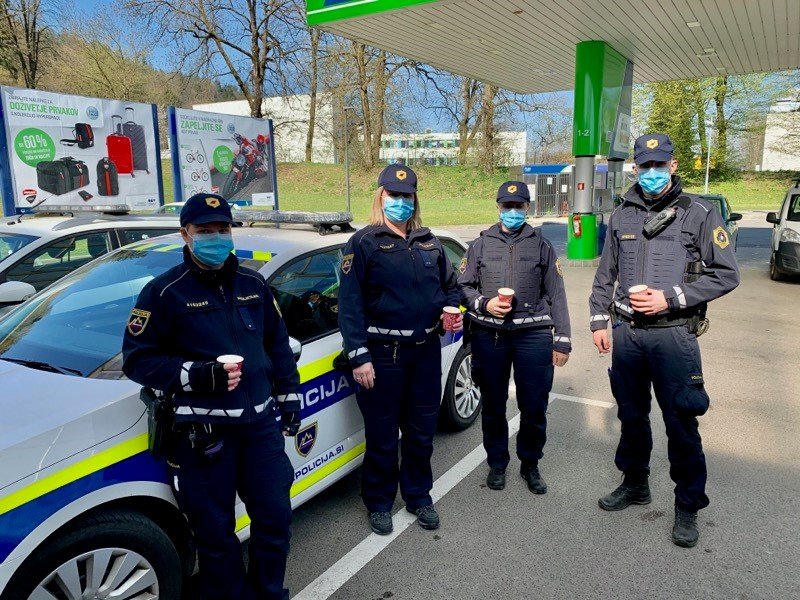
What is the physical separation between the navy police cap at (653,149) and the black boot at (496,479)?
1961mm

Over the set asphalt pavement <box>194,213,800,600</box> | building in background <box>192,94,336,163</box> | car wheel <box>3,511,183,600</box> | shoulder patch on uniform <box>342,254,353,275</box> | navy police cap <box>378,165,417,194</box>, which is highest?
building in background <box>192,94,336,163</box>

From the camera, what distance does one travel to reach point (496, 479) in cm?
375

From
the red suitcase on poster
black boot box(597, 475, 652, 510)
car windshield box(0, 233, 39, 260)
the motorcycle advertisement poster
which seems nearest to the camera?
black boot box(597, 475, 652, 510)

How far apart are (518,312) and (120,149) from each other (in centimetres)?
1064

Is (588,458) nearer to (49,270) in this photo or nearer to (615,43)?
(49,270)

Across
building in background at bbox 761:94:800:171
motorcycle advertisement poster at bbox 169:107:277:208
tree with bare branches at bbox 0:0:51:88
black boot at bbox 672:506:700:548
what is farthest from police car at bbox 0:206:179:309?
building in background at bbox 761:94:800:171

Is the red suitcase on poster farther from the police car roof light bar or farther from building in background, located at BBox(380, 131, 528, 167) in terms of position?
building in background, located at BBox(380, 131, 528, 167)

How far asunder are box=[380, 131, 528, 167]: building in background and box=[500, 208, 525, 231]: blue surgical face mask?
130 ft

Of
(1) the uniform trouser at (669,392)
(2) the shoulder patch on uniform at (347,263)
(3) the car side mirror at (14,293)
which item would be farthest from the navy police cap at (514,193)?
(3) the car side mirror at (14,293)

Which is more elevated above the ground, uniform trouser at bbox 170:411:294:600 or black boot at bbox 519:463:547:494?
uniform trouser at bbox 170:411:294:600

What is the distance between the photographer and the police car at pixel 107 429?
1911 millimetres

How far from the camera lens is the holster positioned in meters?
2.16

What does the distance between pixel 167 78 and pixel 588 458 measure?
119 ft

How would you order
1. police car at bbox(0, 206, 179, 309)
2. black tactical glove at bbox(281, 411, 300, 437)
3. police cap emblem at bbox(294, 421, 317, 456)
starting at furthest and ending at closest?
police car at bbox(0, 206, 179, 309)
police cap emblem at bbox(294, 421, 317, 456)
black tactical glove at bbox(281, 411, 300, 437)
